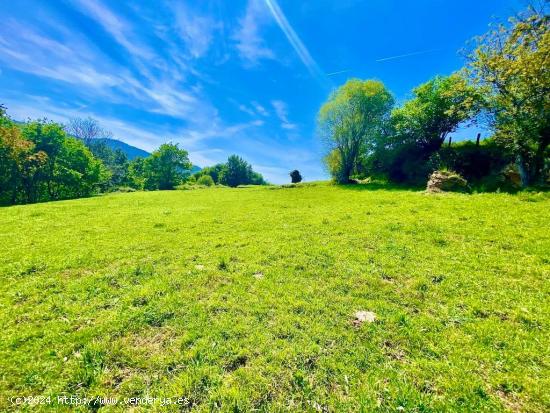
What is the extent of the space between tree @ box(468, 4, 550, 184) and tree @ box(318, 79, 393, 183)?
56.5 feet

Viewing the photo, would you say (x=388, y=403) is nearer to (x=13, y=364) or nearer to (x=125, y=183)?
(x=13, y=364)

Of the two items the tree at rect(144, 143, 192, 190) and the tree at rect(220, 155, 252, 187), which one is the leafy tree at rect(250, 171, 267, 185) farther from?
the tree at rect(144, 143, 192, 190)

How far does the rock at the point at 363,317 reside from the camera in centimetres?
489

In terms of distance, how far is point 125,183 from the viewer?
79688 mm

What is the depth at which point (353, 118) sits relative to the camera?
37.5 metres

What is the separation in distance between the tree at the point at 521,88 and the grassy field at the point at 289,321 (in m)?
11.0

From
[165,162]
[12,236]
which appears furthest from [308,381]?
[165,162]

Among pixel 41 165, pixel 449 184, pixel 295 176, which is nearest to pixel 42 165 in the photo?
pixel 41 165

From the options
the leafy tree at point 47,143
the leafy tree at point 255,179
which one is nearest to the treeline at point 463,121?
the leafy tree at point 47,143

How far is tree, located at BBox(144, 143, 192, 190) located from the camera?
6700 cm

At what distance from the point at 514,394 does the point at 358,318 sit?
239cm

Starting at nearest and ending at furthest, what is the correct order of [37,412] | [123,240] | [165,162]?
[37,412], [123,240], [165,162]

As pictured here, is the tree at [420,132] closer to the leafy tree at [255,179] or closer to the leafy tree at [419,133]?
the leafy tree at [419,133]

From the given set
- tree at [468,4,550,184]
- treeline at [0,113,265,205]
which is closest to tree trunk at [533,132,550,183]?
tree at [468,4,550,184]
